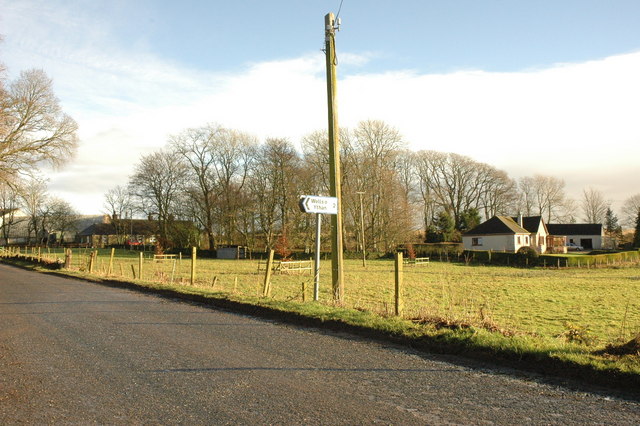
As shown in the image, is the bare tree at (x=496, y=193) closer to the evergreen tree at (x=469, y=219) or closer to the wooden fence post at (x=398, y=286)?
the evergreen tree at (x=469, y=219)

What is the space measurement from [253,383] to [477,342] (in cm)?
319

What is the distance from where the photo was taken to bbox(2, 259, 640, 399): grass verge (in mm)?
5254

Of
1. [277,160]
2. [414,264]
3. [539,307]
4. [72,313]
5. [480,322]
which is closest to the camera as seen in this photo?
[480,322]

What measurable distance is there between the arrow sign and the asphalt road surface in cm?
298

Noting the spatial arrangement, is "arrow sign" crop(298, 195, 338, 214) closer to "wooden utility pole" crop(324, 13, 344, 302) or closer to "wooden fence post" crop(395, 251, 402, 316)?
"wooden utility pole" crop(324, 13, 344, 302)

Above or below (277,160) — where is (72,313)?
below

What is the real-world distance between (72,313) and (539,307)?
13803 mm

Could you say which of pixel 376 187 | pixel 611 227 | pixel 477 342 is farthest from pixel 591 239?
pixel 477 342

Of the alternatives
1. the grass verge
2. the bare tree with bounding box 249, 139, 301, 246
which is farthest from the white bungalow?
the grass verge

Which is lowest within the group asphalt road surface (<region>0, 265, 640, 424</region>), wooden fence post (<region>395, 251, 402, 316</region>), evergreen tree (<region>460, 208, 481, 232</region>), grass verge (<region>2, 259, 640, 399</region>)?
asphalt road surface (<region>0, 265, 640, 424</region>)

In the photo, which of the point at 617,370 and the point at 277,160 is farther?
the point at 277,160

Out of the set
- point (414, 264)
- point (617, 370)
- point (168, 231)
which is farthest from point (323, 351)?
point (168, 231)

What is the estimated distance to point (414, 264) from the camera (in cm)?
4566

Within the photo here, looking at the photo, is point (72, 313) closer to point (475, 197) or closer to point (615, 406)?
point (615, 406)
